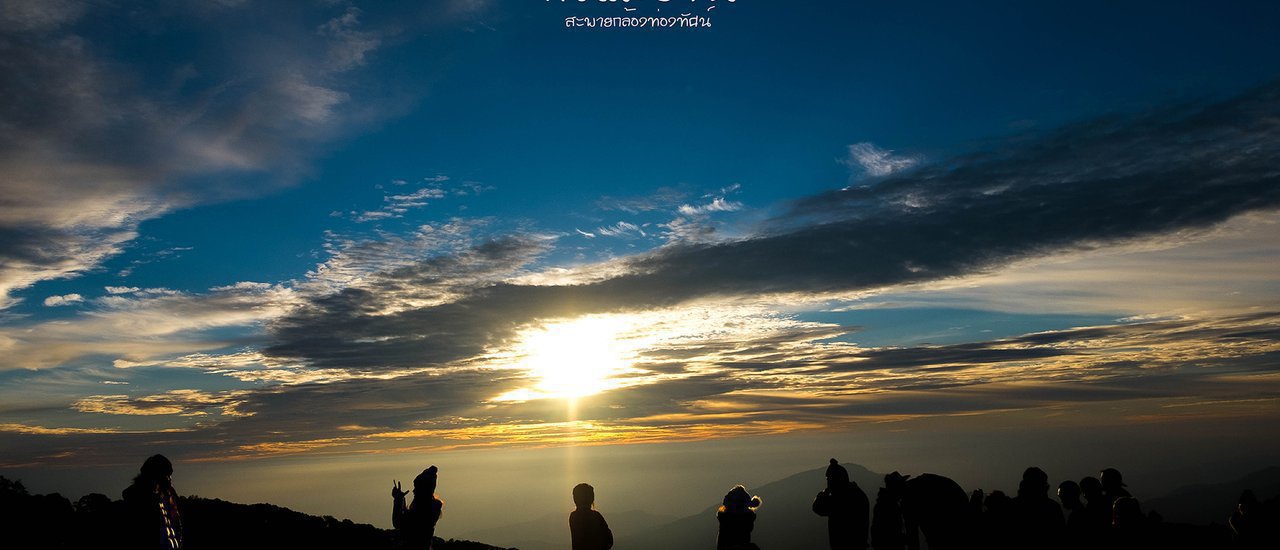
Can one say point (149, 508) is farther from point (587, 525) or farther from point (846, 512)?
point (846, 512)

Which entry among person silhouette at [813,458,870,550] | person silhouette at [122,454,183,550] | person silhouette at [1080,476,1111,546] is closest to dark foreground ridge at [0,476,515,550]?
person silhouette at [122,454,183,550]

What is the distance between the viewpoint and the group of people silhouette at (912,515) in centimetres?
966

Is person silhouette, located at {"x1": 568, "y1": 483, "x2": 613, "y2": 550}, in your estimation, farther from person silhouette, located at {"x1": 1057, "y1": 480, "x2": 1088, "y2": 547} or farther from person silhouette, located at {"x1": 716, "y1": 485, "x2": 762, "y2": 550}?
person silhouette, located at {"x1": 1057, "y1": 480, "x2": 1088, "y2": 547}

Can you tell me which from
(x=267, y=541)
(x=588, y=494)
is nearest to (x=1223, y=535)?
(x=588, y=494)

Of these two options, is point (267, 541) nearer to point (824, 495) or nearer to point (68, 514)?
point (68, 514)

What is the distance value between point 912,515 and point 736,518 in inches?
123

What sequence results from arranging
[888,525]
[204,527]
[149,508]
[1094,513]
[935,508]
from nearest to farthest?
[149,508] < [1094,513] < [935,508] < [888,525] < [204,527]

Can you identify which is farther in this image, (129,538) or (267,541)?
(267,541)

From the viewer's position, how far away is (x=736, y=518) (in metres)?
11.6

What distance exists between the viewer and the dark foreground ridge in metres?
20.0

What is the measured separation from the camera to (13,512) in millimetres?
22234

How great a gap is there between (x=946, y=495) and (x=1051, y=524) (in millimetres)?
1618

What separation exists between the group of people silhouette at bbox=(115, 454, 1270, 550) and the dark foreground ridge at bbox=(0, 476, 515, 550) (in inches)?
460

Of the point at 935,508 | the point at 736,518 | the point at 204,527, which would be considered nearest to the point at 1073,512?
the point at 935,508
